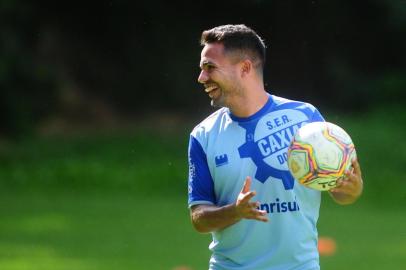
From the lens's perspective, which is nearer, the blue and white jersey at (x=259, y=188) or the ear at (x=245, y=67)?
the blue and white jersey at (x=259, y=188)

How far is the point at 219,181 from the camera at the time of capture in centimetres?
550

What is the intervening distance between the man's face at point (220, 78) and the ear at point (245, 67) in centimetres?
5

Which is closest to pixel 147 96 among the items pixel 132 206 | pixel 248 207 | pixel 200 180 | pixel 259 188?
pixel 132 206

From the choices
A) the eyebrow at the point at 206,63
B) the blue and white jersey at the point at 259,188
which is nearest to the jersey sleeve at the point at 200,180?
the blue and white jersey at the point at 259,188

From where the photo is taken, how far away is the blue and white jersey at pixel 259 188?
17.8 ft

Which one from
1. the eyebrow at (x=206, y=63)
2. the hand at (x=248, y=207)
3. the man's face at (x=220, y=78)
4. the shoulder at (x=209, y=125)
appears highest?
the eyebrow at (x=206, y=63)

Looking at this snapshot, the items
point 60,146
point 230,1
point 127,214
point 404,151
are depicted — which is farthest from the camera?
point 230,1

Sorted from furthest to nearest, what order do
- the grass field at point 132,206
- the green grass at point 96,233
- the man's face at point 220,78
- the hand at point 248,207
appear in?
the grass field at point 132,206 → the green grass at point 96,233 → the man's face at point 220,78 → the hand at point 248,207

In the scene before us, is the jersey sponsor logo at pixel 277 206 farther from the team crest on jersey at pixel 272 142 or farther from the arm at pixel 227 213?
the arm at pixel 227 213

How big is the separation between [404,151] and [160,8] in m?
7.23

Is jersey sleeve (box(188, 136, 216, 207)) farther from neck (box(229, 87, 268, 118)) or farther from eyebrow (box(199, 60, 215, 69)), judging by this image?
eyebrow (box(199, 60, 215, 69))

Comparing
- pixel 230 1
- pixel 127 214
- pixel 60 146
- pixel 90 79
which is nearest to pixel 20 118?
pixel 60 146

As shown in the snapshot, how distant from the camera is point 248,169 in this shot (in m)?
5.45

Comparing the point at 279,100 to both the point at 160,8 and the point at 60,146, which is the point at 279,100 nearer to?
the point at 60,146
